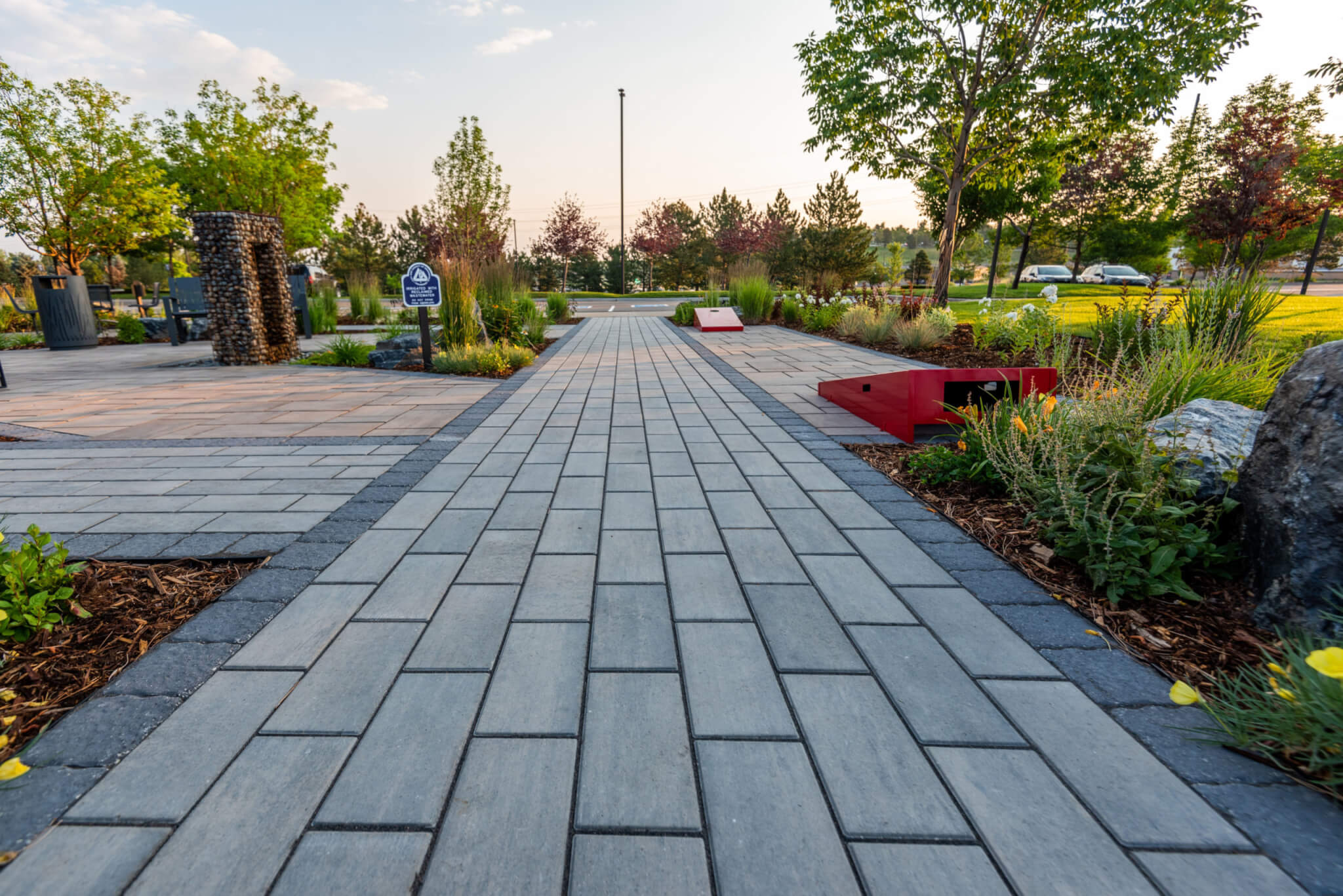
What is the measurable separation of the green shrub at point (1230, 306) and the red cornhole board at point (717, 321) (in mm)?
8947

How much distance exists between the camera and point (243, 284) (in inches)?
342

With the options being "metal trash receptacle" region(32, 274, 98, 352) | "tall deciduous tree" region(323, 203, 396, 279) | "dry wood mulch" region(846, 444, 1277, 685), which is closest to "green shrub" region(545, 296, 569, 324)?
"metal trash receptacle" region(32, 274, 98, 352)

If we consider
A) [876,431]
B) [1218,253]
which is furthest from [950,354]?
[1218,253]

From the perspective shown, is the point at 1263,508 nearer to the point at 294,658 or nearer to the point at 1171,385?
the point at 1171,385

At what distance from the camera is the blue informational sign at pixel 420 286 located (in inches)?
292

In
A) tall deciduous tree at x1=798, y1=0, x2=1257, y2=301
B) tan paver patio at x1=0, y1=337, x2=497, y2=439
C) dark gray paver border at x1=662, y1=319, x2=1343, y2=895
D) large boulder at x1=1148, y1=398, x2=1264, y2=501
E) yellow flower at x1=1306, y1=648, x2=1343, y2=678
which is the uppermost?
tall deciduous tree at x1=798, y1=0, x2=1257, y2=301

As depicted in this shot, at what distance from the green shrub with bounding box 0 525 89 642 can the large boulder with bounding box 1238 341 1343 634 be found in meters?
3.85

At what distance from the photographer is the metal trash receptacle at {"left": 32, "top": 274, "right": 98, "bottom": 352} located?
1119 centimetres

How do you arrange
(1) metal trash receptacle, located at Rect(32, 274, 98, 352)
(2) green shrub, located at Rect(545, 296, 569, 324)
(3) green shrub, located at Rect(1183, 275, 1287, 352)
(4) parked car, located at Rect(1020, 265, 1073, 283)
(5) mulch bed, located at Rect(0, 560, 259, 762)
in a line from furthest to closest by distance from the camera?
1. (4) parked car, located at Rect(1020, 265, 1073, 283)
2. (2) green shrub, located at Rect(545, 296, 569, 324)
3. (1) metal trash receptacle, located at Rect(32, 274, 98, 352)
4. (3) green shrub, located at Rect(1183, 275, 1287, 352)
5. (5) mulch bed, located at Rect(0, 560, 259, 762)

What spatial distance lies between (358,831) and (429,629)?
0.84 meters

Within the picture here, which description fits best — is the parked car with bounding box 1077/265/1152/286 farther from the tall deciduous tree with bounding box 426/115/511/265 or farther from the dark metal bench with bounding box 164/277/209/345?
the dark metal bench with bounding box 164/277/209/345

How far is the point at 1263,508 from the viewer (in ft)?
6.80

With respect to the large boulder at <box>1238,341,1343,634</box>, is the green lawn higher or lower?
higher

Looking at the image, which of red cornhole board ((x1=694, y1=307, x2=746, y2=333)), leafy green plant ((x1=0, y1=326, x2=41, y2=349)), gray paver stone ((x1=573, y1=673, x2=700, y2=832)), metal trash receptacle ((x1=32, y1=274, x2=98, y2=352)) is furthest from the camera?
red cornhole board ((x1=694, y1=307, x2=746, y2=333))
